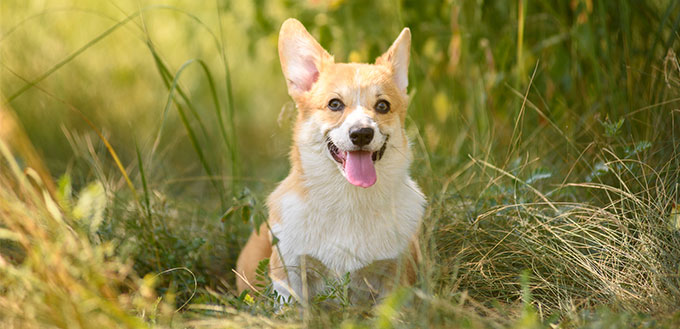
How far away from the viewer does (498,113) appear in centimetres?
471

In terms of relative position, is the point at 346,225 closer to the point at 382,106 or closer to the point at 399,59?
the point at 382,106

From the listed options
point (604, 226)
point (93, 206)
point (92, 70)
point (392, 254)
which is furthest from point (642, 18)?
point (92, 70)

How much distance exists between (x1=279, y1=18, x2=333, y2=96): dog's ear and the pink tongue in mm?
549

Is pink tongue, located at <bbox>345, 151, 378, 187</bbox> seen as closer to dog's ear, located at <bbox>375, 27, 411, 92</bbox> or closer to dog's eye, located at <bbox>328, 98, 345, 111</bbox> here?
dog's eye, located at <bbox>328, 98, 345, 111</bbox>

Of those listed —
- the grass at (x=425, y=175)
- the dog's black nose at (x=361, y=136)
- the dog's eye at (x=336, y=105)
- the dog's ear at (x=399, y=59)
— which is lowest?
the grass at (x=425, y=175)

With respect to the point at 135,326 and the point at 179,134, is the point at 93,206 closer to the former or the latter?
the point at 135,326

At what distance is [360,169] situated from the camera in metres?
2.86

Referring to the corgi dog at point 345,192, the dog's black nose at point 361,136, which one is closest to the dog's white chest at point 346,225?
the corgi dog at point 345,192

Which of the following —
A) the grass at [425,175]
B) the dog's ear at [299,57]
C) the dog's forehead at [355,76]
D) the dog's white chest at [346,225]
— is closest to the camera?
the grass at [425,175]

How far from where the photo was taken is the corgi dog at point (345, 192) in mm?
2855

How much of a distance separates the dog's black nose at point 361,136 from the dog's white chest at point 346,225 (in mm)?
272

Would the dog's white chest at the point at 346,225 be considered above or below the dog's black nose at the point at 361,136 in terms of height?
below

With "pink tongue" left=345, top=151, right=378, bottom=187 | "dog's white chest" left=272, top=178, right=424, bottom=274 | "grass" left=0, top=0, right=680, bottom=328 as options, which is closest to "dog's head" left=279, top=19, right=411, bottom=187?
"pink tongue" left=345, top=151, right=378, bottom=187

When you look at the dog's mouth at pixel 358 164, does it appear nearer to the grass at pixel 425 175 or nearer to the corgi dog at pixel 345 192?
the corgi dog at pixel 345 192
